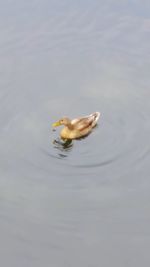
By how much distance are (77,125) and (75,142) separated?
0.97ft

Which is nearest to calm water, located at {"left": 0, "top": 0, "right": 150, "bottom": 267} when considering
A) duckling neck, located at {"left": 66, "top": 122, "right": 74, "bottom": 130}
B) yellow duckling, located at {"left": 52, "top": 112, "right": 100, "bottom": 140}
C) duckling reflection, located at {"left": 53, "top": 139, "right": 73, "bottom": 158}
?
duckling reflection, located at {"left": 53, "top": 139, "right": 73, "bottom": 158}

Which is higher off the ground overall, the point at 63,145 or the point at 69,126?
the point at 69,126

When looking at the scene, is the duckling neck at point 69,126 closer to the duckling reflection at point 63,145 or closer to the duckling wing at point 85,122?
the duckling wing at point 85,122

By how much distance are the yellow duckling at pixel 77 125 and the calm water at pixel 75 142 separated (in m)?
0.14

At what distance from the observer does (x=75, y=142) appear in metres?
9.09

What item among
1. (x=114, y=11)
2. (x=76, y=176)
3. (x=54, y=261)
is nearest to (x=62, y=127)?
(x=76, y=176)

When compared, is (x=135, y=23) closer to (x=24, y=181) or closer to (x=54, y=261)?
(x=24, y=181)

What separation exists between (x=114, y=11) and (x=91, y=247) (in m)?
6.53

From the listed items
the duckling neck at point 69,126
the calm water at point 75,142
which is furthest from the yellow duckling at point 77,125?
the calm water at point 75,142

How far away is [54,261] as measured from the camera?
6.93 m

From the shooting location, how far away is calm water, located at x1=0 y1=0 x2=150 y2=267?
7191 mm

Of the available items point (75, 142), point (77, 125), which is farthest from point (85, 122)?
point (75, 142)

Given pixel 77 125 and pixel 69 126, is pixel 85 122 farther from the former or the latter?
pixel 69 126

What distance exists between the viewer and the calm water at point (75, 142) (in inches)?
283
